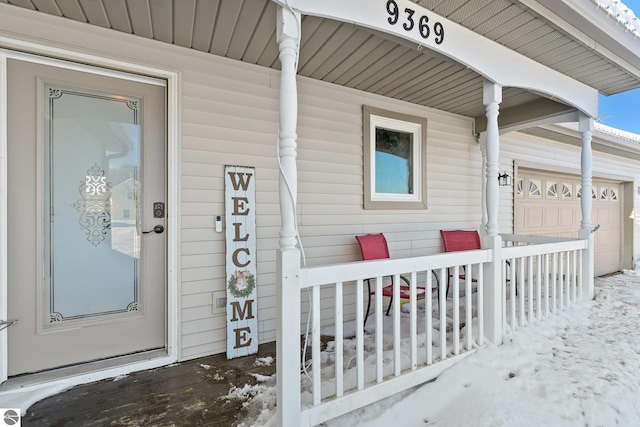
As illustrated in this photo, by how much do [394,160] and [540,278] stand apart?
1835mm

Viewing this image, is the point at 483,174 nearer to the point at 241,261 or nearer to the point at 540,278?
the point at 540,278

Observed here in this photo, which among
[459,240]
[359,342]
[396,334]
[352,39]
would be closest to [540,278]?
[459,240]

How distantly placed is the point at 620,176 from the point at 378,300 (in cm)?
764

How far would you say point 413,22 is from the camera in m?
2.01

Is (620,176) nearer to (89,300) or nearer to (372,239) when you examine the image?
(372,239)

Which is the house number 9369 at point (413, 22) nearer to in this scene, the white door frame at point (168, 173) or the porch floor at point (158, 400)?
the white door frame at point (168, 173)

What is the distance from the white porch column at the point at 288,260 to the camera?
157 cm

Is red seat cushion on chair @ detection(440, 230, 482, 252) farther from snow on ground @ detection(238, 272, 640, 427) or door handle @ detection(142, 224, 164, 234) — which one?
door handle @ detection(142, 224, 164, 234)

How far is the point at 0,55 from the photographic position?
199cm

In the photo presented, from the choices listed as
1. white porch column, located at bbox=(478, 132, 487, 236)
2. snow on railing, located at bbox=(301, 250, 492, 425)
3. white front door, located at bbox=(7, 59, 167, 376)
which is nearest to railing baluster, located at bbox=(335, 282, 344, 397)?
snow on railing, located at bbox=(301, 250, 492, 425)

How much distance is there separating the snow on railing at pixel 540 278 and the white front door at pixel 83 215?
2862 mm

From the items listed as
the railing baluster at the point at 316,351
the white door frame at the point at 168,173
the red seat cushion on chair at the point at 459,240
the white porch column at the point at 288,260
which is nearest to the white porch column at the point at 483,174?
the red seat cushion on chair at the point at 459,240

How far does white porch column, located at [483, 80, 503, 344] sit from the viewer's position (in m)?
2.45

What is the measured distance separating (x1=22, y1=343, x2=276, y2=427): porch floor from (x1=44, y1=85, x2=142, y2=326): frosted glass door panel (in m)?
0.51
